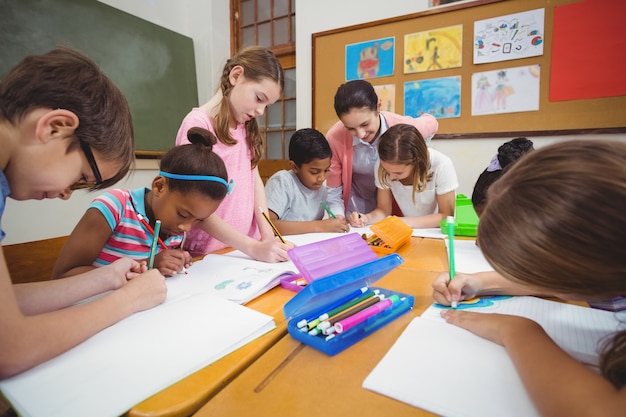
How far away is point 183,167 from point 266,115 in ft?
8.73

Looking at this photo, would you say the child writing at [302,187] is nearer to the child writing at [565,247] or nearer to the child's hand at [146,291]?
the child's hand at [146,291]

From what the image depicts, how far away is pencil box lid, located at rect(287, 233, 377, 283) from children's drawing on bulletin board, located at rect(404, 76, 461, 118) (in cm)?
191

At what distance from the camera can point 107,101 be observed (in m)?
0.62

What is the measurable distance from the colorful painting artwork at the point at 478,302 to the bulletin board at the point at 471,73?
189 cm

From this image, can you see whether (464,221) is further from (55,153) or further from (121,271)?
(55,153)

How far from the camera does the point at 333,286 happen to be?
52cm

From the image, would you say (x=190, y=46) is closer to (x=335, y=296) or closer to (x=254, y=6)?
(x=254, y=6)

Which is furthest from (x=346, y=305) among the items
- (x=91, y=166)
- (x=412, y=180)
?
(x=412, y=180)

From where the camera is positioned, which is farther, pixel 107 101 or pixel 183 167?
pixel 183 167

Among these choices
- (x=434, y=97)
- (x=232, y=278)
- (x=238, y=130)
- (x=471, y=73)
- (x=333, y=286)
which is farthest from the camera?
(x=434, y=97)

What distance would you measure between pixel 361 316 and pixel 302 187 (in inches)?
53.2

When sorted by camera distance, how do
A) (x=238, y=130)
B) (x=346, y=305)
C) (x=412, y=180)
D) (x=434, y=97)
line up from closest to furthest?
(x=346, y=305)
(x=238, y=130)
(x=412, y=180)
(x=434, y=97)

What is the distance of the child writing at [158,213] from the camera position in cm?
95

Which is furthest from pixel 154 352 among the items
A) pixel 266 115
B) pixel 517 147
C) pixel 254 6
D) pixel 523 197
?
pixel 254 6
